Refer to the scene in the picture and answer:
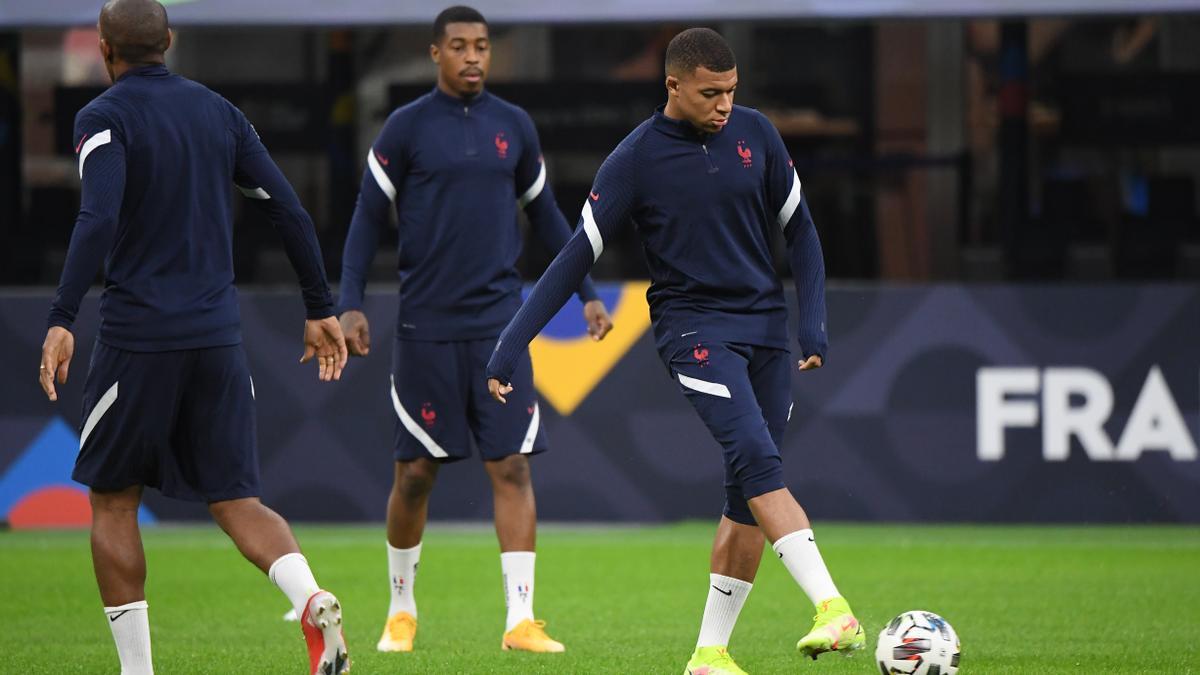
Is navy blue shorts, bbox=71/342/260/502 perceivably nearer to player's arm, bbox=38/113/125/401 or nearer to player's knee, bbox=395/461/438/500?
player's arm, bbox=38/113/125/401

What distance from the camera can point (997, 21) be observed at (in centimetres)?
1259

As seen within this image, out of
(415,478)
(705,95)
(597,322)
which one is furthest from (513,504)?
(705,95)

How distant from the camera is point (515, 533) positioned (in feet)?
24.7

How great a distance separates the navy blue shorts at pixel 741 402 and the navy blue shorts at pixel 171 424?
4.61 feet

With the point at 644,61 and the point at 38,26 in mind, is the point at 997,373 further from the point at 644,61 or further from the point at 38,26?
the point at 38,26

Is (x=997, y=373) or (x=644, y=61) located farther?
(x=644, y=61)

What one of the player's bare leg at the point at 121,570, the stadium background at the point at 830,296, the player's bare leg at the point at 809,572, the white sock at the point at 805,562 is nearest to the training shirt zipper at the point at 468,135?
the player's bare leg at the point at 121,570

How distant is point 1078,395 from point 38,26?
7.08 meters

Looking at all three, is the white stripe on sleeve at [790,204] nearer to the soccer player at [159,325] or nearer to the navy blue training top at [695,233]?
the navy blue training top at [695,233]

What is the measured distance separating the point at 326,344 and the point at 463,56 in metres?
1.92

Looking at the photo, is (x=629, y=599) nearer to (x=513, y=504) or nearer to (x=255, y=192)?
(x=513, y=504)

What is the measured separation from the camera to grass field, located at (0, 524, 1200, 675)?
6.97 m

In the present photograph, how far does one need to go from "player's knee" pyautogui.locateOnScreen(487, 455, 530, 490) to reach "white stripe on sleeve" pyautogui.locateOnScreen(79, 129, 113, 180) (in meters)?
2.43

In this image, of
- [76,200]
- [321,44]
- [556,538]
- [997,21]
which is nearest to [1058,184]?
[997,21]
